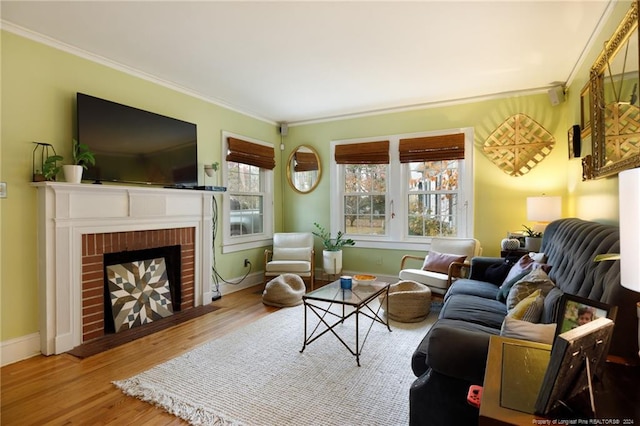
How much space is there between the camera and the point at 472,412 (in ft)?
4.66

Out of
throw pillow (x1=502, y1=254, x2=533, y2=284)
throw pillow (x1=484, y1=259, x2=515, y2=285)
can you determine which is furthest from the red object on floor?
throw pillow (x1=484, y1=259, x2=515, y2=285)

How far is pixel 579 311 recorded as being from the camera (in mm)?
1013

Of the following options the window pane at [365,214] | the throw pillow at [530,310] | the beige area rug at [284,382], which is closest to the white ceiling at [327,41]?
the window pane at [365,214]

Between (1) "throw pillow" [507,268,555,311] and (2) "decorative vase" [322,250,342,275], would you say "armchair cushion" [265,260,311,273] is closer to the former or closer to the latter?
(2) "decorative vase" [322,250,342,275]

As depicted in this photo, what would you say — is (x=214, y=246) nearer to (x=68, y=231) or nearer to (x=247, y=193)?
(x=247, y=193)

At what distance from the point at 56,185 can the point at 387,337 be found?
9.60ft

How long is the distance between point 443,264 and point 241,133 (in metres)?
3.16

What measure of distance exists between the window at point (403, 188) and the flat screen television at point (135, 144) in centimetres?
221

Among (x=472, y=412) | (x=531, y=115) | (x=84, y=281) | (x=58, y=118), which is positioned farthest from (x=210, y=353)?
(x=531, y=115)

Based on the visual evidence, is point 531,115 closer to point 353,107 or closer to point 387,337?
point 353,107

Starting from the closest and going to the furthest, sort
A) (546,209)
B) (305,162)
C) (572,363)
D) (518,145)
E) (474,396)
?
(572,363) < (474,396) < (546,209) < (518,145) < (305,162)

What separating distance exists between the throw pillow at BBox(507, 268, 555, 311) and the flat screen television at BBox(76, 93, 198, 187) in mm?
3323

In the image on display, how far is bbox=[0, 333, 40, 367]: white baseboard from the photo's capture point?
2.53 metres

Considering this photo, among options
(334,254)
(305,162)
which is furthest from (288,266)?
(305,162)
